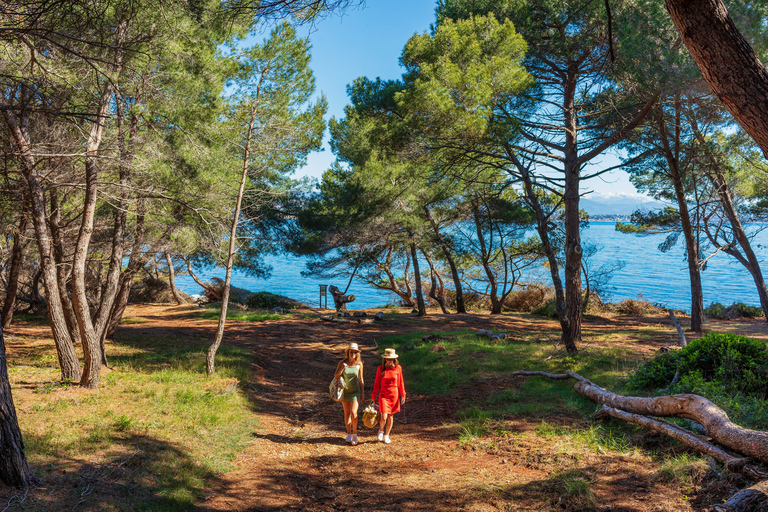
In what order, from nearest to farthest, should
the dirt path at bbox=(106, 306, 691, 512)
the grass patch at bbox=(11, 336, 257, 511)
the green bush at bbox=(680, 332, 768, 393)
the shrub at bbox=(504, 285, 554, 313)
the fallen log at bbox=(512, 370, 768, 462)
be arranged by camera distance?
the fallen log at bbox=(512, 370, 768, 462) → the dirt path at bbox=(106, 306, 691, 512) → the grass patch at bbox=(11, 336, 257, 511) → the green bush at bbox=(680, 332, 768, 393) → the shrub at bbox=(504, 285, 554, 313)

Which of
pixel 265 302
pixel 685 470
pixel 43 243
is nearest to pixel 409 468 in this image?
pixel 685 470

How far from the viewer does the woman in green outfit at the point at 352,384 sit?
648 centimetres

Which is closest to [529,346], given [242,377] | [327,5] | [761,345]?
[761,345]

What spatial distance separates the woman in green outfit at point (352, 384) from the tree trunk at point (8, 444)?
3.56m

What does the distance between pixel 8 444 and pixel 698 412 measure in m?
6.89

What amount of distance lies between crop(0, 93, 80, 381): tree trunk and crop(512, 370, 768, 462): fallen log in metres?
8.91

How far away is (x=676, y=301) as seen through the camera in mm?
33719

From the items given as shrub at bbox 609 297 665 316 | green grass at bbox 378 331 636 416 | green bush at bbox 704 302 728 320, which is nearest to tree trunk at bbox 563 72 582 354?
green grass at bbox 378 331 636 416

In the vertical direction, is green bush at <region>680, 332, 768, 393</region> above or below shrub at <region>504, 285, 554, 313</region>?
below

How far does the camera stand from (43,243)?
7.50m

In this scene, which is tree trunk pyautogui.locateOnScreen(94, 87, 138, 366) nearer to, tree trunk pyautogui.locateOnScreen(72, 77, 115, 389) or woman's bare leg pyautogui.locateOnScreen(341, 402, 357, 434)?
tree trunk pyautogui.locateOnScreen(72, 77, 115, 389)

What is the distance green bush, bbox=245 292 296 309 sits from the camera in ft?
76.8

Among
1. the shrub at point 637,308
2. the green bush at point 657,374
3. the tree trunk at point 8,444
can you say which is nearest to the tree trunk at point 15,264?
the tree trunk at point 8,444

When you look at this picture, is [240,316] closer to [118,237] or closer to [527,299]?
[118,237]
